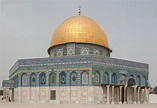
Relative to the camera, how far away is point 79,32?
1160 inches

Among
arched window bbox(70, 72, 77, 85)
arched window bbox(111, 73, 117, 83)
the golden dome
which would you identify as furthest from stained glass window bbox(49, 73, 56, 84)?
arched window bbox(111, 73, 117, 83)

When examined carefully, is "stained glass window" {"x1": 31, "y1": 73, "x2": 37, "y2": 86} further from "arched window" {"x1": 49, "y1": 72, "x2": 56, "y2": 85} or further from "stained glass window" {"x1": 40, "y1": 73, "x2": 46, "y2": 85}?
"arched window" {"x1": 49, "y1": 72, "x2": 56, "y2": 85}

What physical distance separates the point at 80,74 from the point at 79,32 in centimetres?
629

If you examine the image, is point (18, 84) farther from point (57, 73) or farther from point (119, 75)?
point (119, 75)

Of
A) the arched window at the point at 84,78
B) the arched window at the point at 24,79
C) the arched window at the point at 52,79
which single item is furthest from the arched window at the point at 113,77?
the arched window at the point at 24,79

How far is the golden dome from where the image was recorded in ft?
96.1

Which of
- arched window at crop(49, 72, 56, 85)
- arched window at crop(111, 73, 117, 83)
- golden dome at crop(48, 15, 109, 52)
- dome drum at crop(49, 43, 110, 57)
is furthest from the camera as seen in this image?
golden dome at crop(48, 15, 109, 52)

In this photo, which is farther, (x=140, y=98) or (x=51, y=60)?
(x=140, y=98)

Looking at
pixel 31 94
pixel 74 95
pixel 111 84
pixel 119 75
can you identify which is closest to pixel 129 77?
pixel 119 75

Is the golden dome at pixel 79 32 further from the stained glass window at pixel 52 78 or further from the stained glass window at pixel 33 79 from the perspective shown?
the stained glass window at pixel 33 79

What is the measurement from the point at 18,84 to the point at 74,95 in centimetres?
650

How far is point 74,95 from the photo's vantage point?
81.6 feet

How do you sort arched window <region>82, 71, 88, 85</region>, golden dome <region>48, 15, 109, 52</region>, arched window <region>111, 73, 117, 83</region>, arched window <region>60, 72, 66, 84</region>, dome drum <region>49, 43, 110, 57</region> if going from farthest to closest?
1. golden dome <region>48, 15, 109, 52</region>
2. dome drum <region>49, 43, 110, 57</region>
3. arched window <region>111, 73, 117, 83</region>
4. arched window <region>60, 72, 66, 84</region>
5. arched window <region>82, 71, 88, 85</region>

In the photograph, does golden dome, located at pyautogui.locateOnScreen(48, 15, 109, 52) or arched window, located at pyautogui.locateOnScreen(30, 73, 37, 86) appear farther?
golden dome, located at pyautogui.locateOnScreen(48, 15, 109, 52)
